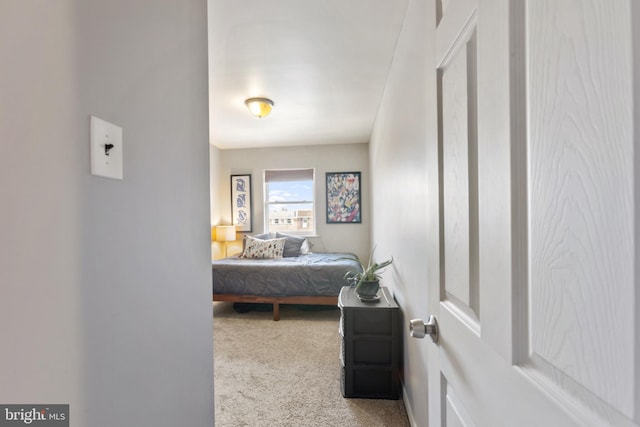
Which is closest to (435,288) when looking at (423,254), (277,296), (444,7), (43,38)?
(423,254)

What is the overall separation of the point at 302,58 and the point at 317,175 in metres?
2.76

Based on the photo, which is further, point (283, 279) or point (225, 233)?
point (225, 233)

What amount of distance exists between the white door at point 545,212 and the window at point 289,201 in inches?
169

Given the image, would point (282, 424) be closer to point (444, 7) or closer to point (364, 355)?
point (364, 355)

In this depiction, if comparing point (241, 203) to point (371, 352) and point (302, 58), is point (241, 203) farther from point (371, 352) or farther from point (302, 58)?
point (371, 352)

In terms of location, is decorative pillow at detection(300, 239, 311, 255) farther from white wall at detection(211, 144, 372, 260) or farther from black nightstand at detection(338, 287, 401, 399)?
black nightstand at detection(338, 287, 401, 399)

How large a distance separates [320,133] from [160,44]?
353 centimetres

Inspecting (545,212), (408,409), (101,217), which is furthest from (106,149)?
(408,409)

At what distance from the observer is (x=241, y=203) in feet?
16.6

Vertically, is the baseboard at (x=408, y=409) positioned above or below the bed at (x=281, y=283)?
below

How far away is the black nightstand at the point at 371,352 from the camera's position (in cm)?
186

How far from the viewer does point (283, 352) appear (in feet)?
8.22

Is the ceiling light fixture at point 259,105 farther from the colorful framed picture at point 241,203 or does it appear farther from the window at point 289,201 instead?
the colorful framed picture at point 241,203

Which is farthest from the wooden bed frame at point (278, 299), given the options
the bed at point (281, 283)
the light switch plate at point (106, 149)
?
the light switch plate at point (106, 149)
